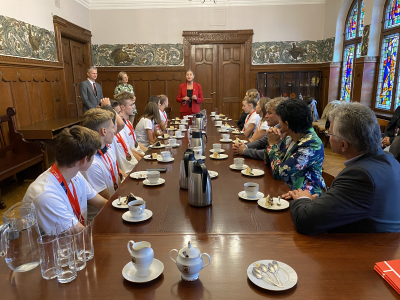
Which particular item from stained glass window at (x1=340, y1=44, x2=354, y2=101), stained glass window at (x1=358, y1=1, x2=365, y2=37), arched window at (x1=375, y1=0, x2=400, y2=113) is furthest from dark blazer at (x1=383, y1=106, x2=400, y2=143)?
stained glass window at (x1=358, y1=1, x2=365, y2=37)

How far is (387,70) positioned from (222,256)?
21.1 ft

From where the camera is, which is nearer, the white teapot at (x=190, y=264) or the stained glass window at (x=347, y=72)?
the white teapot at (x=190, y=264)

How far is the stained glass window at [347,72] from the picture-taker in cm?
735

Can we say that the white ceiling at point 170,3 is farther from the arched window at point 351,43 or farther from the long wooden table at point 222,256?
the long wooden table at point 222,256

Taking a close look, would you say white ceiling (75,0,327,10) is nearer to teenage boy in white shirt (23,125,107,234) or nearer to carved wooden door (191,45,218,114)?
carved wooden door (191,45,218,114)

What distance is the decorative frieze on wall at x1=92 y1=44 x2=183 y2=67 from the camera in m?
8.55

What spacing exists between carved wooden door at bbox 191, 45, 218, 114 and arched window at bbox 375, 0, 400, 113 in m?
4.29

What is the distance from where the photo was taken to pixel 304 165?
219cm

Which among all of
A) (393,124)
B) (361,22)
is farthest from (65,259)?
(361,22)

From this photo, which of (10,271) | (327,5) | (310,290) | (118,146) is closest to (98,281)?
(10,271)

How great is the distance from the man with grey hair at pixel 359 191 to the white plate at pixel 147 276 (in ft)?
2.34

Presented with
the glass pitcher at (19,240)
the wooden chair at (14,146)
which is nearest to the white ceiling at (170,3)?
the wooden chair at (14,146)

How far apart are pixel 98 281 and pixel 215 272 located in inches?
17.5

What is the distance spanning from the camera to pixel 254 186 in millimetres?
1862
